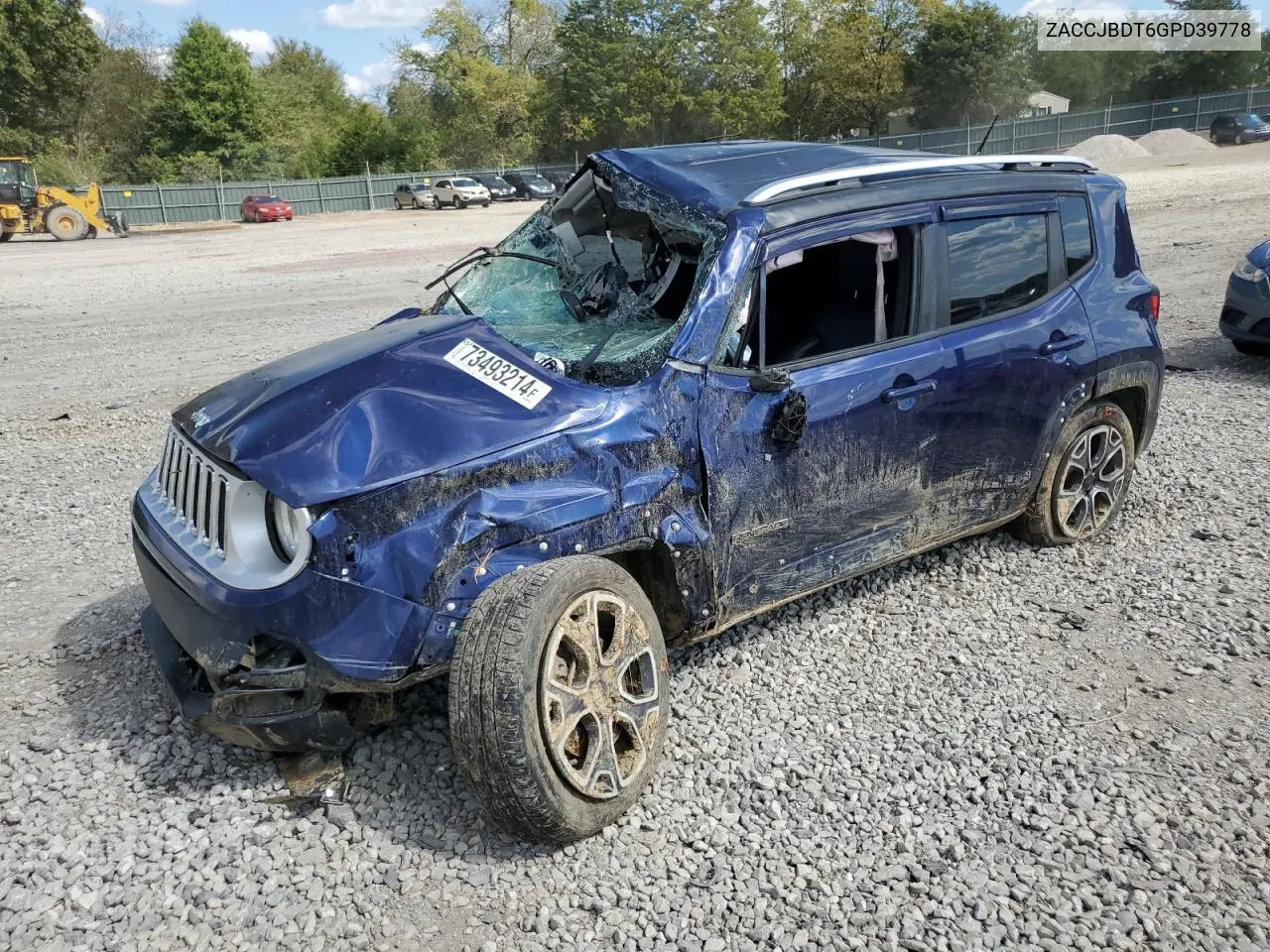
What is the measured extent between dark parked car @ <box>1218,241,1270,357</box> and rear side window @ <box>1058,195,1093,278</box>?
13.0ft

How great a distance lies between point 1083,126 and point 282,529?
5795 centimetres

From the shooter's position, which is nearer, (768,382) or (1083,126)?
(768,382)

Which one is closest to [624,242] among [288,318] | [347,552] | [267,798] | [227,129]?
[347,552]

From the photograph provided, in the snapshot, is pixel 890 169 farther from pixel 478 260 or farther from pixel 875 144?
pixel 875 144

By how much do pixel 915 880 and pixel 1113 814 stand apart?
734 millimetres

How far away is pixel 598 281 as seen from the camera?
13.8 ft

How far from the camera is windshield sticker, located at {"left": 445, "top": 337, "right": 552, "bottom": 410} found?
3119mm

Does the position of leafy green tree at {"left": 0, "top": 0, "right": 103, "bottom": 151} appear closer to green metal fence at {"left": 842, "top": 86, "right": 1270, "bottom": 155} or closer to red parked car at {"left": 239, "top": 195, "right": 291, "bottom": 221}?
red parked car at {"left": 239, "top": 195, "right": 291, "bottom": 221}

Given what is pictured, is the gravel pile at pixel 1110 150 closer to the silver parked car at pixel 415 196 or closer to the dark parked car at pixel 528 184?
the dark parked car at pixel 528 184

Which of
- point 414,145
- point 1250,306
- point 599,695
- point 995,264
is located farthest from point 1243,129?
point 599,695

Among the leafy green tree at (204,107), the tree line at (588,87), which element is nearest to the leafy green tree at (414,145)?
the tree line at (588,87)

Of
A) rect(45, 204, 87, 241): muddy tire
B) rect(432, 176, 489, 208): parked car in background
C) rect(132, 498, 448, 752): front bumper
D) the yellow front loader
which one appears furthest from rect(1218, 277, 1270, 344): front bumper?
rect(432, 176, 489, 208): parked car in background

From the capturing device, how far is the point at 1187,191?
77.7 ft

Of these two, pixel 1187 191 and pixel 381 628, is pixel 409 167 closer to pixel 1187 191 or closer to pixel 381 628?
pixel 1187 191
